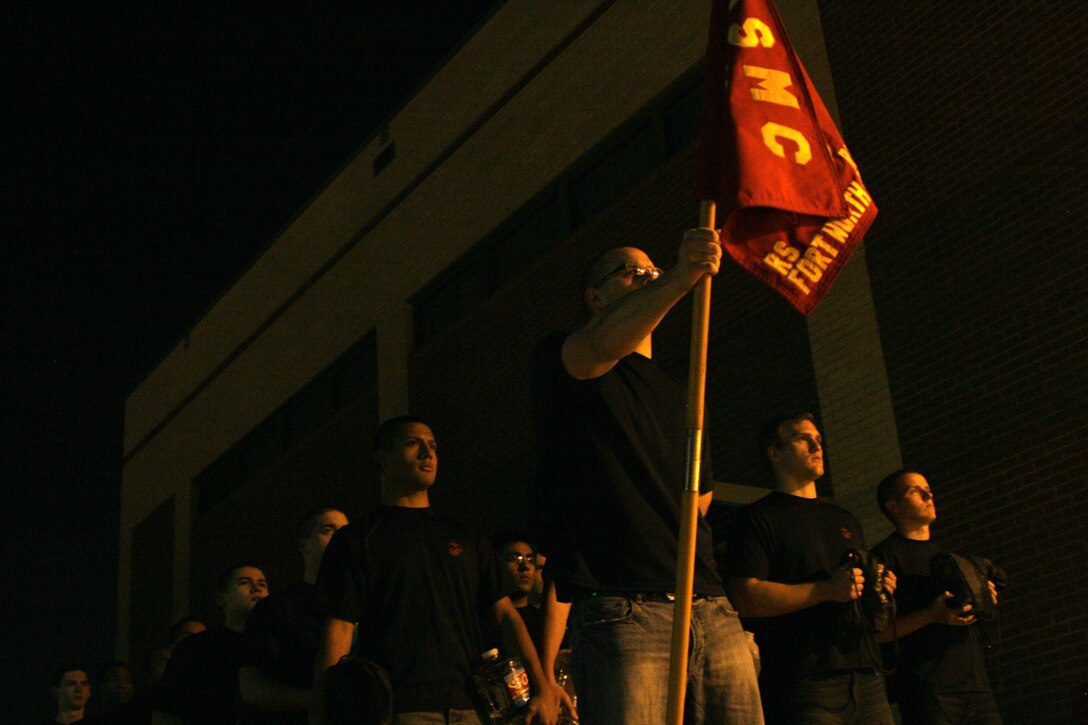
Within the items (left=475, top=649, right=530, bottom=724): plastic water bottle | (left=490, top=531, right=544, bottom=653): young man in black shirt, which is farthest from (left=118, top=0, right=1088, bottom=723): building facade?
(left=475, top=649, right=530, bottom=724): plastic water bottle

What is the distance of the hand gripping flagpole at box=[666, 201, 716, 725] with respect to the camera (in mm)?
3623

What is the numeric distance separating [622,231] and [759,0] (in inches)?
426

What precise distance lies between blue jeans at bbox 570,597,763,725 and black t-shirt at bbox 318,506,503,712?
1.30 metres

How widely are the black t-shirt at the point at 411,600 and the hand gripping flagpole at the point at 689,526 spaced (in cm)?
162

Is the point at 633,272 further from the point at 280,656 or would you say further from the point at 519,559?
the point at 519,559

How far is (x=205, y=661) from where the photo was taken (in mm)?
7316

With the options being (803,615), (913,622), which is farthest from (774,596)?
(913,622)

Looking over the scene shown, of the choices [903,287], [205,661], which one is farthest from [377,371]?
[205,661]

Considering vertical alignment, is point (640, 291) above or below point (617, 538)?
above

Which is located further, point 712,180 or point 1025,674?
point 1025,674

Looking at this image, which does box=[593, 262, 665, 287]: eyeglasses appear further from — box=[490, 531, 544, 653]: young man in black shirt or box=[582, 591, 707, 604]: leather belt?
box=[490, 531, 544, 653]: young man in black shirt

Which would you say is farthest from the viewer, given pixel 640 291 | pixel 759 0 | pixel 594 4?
pixel 594 4

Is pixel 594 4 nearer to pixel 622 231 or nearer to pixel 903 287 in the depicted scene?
pixel 622 231

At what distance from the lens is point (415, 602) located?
5.34 meters
